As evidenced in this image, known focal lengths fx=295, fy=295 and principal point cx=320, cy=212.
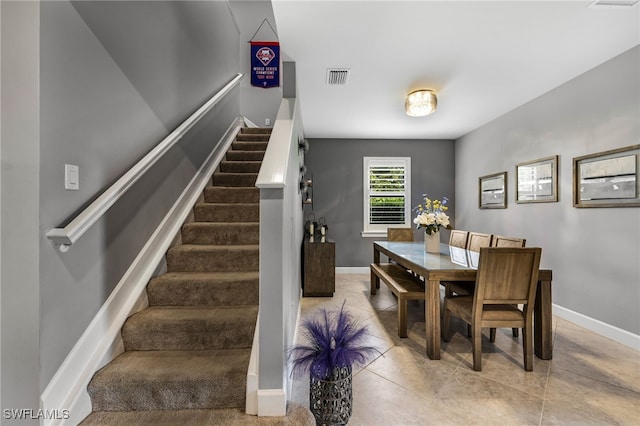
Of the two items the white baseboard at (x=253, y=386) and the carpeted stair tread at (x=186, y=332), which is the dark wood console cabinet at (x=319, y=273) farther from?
the white baseboard at (x=253, y=386)

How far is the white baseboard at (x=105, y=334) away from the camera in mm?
1408

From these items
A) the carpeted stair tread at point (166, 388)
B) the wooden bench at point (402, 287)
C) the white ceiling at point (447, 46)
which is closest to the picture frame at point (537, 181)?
the white ceiling at point (447, 46)

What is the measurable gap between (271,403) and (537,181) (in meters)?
3.92

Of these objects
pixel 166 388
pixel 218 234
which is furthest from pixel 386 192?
pixel 166 388

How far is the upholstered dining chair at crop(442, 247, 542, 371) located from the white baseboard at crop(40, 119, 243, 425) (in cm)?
242

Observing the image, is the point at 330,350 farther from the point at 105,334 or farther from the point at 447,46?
the point at 447,46

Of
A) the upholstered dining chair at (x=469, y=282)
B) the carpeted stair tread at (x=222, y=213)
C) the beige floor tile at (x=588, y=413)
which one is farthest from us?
the upholstered dining chair at (x=469, y=282)

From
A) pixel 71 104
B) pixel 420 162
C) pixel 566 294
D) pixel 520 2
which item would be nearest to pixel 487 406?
pixel 566 294

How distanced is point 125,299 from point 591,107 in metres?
4.45

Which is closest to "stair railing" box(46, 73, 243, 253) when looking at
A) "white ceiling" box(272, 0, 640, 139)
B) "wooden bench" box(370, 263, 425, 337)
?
"white ceiling" box(272, 0, 640, 139)

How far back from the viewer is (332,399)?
1511 millimetres

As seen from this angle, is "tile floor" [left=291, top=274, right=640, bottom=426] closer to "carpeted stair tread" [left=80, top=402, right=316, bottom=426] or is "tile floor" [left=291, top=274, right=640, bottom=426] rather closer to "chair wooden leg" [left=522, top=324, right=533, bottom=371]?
"chair wooden leg" [left=522, top=324, right=533, bottom=371]

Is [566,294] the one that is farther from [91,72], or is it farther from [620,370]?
[91,72]

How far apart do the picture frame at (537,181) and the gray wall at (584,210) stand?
0.24ft
